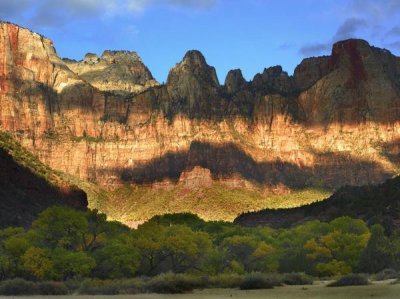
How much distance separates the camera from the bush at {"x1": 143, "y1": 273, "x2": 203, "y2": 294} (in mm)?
53000

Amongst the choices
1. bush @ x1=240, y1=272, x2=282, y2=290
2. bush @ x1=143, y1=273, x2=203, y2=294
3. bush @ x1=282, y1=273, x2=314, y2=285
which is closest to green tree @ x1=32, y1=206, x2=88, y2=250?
bush @ x1=143, y1=273, x2=203, y2=294

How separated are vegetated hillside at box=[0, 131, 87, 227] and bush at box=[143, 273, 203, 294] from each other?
43.8 metres

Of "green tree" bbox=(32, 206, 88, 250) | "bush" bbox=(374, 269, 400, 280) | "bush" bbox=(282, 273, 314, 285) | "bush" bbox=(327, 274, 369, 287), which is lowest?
"bush" bbox=(282, 273, 314, 285)

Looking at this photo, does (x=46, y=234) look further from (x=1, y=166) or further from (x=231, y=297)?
(x=1, y=166)

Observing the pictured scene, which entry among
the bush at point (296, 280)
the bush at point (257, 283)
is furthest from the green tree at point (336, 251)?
the bush at point (257, 283)

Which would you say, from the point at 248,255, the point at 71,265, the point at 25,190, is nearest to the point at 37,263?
the point at 71,265

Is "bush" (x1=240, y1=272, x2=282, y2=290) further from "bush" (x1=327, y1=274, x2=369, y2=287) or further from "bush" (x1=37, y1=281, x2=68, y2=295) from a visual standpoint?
"bush" (x1=37, y1=281, x2=68, y2=295)

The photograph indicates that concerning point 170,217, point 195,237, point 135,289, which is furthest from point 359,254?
point 170,217

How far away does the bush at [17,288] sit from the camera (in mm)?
54062

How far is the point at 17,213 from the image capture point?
10025 centimetres

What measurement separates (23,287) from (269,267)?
1023 inches

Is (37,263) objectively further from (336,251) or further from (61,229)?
(336,251)

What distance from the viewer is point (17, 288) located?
178 ft

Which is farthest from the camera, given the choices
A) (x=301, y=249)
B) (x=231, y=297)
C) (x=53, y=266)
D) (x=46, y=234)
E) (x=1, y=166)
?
(x=1, y=166)
